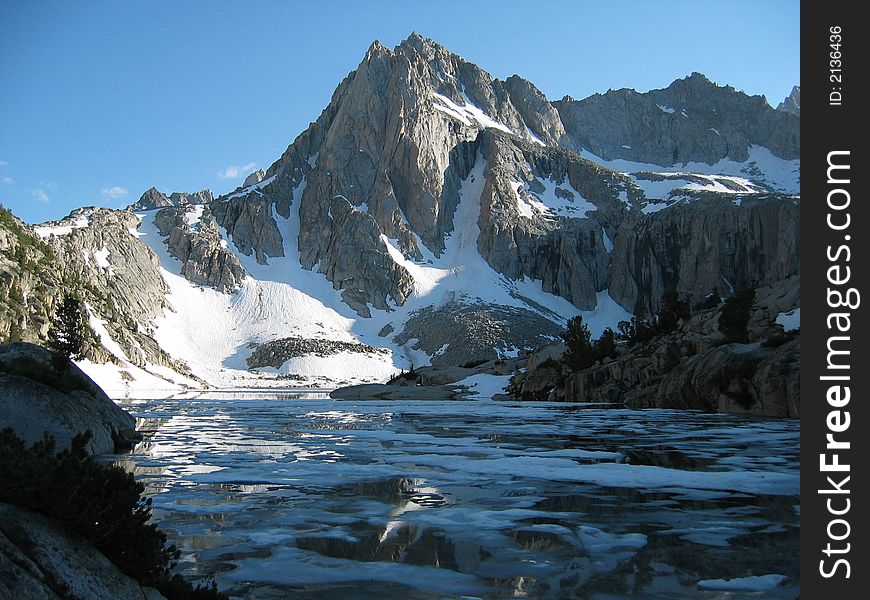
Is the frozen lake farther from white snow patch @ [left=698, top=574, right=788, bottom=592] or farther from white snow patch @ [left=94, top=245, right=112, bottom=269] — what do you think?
white snow patch @ [left=94, top=245, right=112, bottom=269]

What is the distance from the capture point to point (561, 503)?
10922 mm

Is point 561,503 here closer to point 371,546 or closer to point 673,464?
point 371,546

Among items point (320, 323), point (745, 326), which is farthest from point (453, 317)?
point (745, 326)

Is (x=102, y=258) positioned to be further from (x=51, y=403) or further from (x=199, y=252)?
(x=51, y=403)

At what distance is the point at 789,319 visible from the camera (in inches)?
1783

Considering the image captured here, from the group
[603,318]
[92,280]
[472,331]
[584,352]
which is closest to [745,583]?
[584,352]

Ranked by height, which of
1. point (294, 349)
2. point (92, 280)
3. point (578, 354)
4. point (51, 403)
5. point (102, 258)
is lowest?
point (51, 403)

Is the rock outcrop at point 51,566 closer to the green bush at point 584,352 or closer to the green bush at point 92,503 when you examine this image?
the green bush at point 92,503

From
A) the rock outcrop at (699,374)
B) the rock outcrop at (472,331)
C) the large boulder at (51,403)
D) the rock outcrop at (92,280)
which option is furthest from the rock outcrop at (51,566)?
the rock outcrop at (472,331)

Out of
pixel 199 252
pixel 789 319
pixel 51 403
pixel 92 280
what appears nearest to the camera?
pixel 51 403

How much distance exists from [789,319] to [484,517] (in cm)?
4268

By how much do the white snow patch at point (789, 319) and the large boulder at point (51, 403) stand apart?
3944cm

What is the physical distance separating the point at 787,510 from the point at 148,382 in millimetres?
102661

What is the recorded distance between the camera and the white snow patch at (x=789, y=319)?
43.1m
